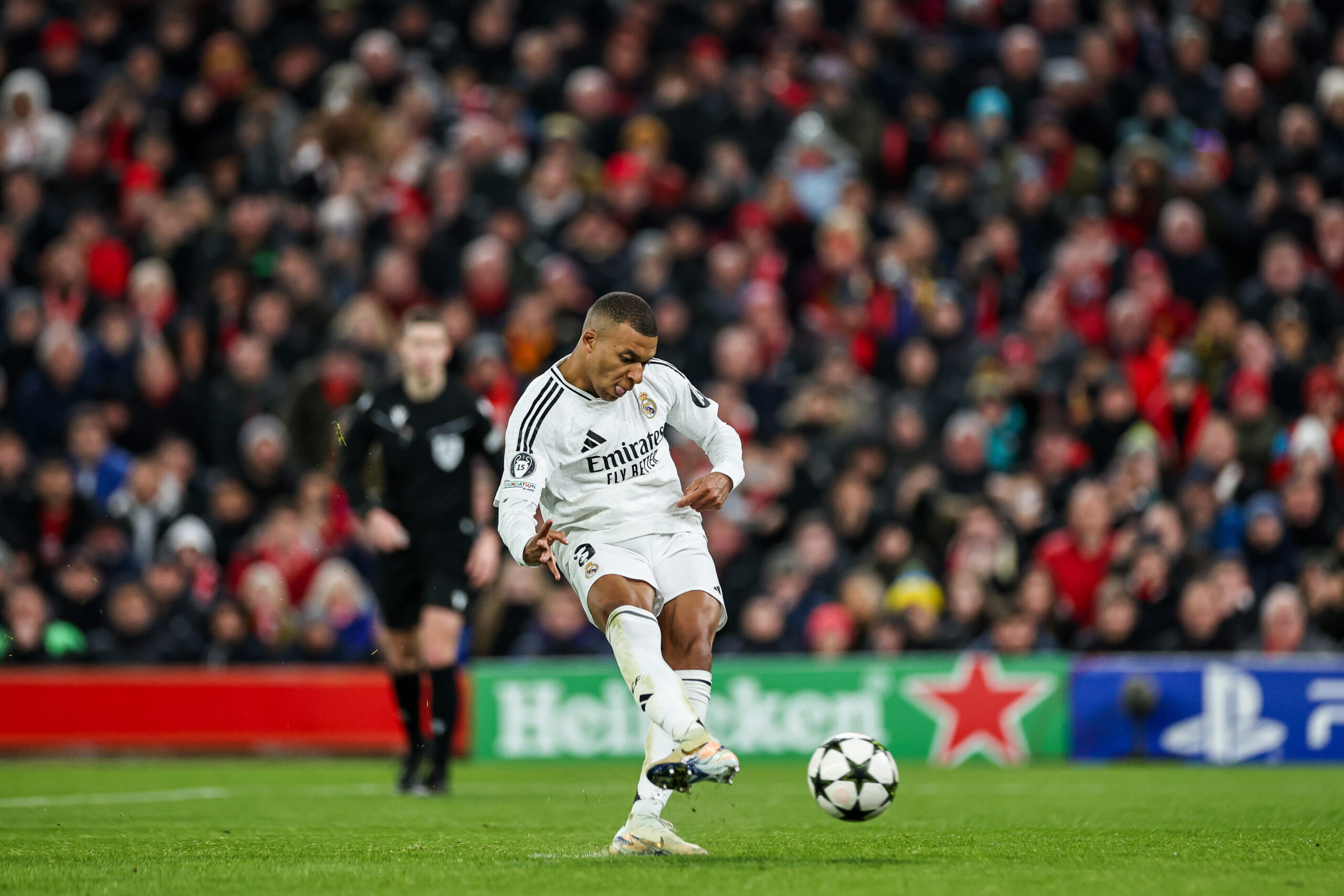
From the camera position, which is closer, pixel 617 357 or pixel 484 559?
pixel 617 357

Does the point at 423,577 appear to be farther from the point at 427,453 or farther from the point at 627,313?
the point at 627,313

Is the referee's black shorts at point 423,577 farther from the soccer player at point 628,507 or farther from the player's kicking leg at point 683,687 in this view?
the player's kicking leg at point 683,687

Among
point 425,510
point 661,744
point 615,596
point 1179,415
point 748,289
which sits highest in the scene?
point 748,289

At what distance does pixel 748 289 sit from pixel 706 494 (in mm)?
9543

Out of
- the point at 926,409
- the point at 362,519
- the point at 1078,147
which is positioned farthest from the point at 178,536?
the point at 1078,147

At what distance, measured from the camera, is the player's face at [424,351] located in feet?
32.0

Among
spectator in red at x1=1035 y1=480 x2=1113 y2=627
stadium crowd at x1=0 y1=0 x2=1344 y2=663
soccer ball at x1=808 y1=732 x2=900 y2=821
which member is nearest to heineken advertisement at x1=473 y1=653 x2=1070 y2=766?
stadium crowd at x1=0 y1=0 x2=1344 y2=663

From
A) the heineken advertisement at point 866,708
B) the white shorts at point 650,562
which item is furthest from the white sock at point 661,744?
the heineken advertisement at point 866,708

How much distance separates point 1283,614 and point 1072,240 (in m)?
4.39

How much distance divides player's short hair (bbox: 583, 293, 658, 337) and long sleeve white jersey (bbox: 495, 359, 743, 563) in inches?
12.5

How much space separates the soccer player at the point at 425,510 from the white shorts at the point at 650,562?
3006mm

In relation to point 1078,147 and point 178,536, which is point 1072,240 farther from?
point 178,536

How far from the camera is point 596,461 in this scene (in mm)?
6695

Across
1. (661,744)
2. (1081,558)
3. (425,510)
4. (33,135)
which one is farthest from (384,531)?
(33,135)
